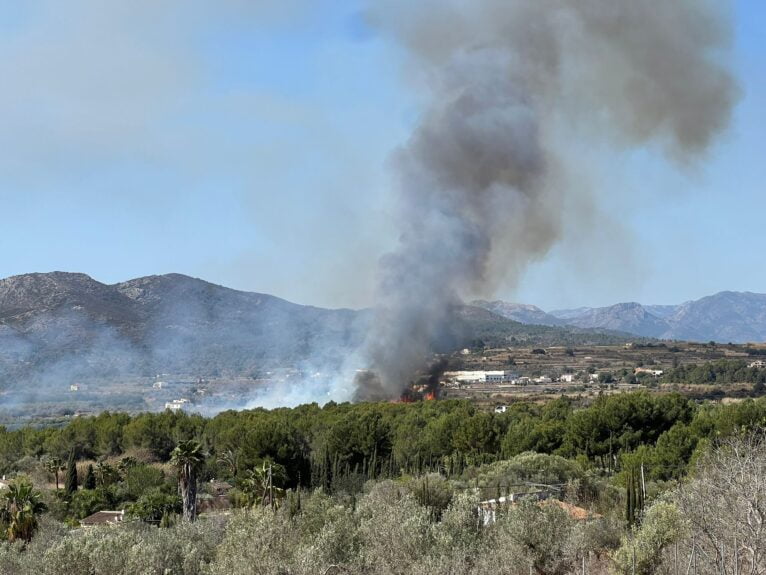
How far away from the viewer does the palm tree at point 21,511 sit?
3581 centimetres

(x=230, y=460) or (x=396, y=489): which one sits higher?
(x=396, y=489)

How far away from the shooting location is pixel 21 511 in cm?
3594

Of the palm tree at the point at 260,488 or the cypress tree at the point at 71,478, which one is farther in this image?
the cypress tree at the point at 71,478

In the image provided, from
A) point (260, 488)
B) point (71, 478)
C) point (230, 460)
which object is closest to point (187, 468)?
point (260, 488)

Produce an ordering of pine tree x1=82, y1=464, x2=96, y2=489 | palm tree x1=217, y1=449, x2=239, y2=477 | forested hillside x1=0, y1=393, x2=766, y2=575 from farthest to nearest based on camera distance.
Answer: pine tree x1=82, y1=464, x2=96, y2=489 < palm tree x1=217, y1=449, x2=239, y2=477 < forested hillside x1=0, y1=393, x2=766, y2=575

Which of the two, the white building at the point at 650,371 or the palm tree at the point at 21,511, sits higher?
the white building at the point at 650,371

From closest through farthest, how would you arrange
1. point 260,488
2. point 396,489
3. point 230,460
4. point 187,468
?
1. point 396,489
2. point 187,468
3. point 260,488
4. point 230,460

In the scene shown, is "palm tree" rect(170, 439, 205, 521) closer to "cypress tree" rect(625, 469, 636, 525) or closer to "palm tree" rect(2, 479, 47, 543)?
"palm tree" rect(2, 479, 47, 543)

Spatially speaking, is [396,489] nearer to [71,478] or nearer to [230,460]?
[230,460]

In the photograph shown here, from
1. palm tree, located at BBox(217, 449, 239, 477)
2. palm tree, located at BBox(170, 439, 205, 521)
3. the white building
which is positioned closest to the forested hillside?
palm tree, located at BBox(170, 439, 205, 521)

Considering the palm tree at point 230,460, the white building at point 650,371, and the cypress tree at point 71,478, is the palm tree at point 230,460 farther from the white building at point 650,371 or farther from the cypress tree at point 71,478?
the white building at point 650,371

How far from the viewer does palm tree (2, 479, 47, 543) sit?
35.8 metres

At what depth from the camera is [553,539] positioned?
2948 cm

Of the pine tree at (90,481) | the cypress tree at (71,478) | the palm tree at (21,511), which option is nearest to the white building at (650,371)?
the pine tree at (90,481)
